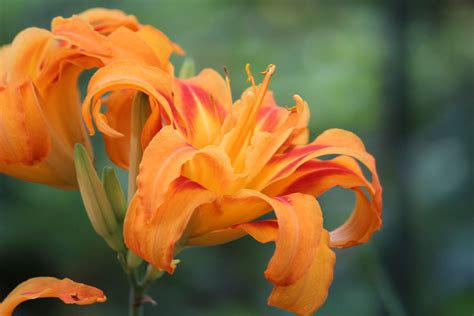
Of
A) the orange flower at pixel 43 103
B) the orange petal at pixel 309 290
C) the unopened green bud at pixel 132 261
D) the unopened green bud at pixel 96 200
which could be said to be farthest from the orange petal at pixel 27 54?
the orange petal at pixel 309 290

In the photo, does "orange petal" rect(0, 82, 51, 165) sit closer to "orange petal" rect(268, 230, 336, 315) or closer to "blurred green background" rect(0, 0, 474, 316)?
"orange petal" rect(268, 230, 336, 315)

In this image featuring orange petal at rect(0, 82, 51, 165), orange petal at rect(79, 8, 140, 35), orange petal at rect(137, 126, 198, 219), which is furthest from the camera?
orange petal at rect(79, 8, 140, 35)

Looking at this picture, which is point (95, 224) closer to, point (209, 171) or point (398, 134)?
point (209, 171)

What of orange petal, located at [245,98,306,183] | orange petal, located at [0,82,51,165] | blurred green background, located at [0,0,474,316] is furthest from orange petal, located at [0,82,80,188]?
blurred green background, located at [0,0,474,316]

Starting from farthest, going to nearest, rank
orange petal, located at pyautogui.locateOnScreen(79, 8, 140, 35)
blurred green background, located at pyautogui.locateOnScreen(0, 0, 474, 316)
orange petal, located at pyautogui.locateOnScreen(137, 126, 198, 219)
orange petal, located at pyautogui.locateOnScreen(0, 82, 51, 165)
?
1. blurred green background, located at pyautogui.locateOnScreen(0, 0, 474, 316)
2. orange petal, located at pyautogui.locateOnScreen(79, 8, 140, 35)
3. orange petal, located at pyautogui.locateOnScreen(0, 82, 51, 165)
4. orange petal, located at pyautogui.locateOnScreen(137, 126, 198, 219)

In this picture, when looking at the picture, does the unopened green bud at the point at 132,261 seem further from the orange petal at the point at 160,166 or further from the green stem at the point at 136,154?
the orange petal at the point at 160,166

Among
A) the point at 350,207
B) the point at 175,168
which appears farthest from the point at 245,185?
the point at 350,207

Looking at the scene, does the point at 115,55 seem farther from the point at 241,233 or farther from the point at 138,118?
the point at 241,233

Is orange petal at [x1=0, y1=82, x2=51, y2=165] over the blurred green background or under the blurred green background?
over
